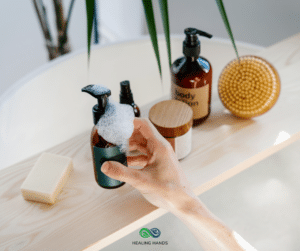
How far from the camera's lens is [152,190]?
1.63 feet

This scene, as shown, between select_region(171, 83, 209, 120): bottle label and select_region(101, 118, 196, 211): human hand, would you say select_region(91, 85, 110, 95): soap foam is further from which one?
select_region(171, 83, 209, 120): bottle label

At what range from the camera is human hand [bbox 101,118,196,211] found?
1.59ft

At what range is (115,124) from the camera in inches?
18.8

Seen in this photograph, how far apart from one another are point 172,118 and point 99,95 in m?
0.16

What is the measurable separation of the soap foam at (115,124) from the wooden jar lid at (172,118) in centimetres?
8

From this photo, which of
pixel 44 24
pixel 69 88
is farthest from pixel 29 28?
pixel 69 88

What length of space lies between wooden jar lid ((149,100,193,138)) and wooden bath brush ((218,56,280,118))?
13cm

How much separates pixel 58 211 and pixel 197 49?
1.27 ft

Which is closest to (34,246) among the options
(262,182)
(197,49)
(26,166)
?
(26,166)

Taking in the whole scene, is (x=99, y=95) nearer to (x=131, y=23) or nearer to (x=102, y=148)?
(x=102, y=148)

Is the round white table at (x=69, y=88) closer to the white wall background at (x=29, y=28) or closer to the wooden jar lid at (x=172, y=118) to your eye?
the wooden jar lid at (x=172, y=118)

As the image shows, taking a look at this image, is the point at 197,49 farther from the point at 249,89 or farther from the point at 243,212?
the point at 243,212

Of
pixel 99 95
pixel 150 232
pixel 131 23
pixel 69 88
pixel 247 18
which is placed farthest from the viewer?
pixel 131 23

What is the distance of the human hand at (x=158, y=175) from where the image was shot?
1.59ft
